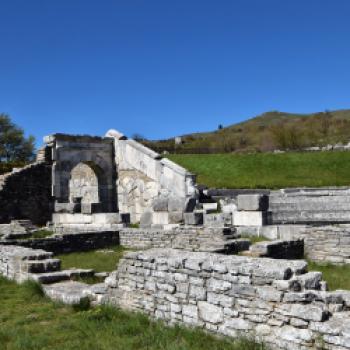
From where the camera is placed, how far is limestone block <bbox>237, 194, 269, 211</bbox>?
42.4 ft

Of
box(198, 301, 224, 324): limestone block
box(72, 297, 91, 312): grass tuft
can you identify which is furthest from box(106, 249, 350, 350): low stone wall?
box(72, 297, 91, 312): grass tuft

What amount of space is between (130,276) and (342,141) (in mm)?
45259

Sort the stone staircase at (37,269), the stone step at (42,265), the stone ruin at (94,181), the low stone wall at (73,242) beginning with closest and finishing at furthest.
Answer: the stone staircase at (37,269) → the stone step at (42,265) → the low stone wall at (73,242) → the stone ruin at (94,181)

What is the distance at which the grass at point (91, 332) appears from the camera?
499 centimetres

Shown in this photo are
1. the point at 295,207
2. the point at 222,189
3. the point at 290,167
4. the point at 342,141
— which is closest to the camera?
the point at 295,207

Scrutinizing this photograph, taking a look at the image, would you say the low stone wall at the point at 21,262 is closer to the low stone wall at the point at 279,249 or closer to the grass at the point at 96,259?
the grass at the point at 96,259

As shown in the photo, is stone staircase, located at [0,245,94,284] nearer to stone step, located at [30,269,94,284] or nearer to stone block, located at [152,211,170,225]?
stone step, located at [30,269,94,284]

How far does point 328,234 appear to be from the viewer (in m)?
11.1

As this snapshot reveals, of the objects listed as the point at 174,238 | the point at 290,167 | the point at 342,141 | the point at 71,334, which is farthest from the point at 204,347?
the point at 342,141

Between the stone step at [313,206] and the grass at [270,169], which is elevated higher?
the grass at [270,169]

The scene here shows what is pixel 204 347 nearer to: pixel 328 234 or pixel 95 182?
pixel 328 234

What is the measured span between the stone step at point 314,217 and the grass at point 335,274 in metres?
7.71

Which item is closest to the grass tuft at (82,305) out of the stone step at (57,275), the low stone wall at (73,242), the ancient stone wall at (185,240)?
the stone step at (57,275)

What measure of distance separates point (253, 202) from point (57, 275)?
629 centimetres
